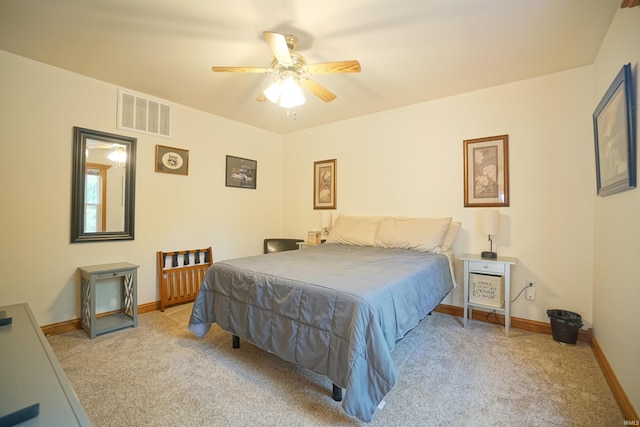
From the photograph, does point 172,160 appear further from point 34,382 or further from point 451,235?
point 451,235

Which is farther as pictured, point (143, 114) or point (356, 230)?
point (356, 230)

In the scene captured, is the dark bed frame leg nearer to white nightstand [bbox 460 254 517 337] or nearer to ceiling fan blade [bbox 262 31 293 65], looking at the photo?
white nightstand [bbox 460 254 517 337]

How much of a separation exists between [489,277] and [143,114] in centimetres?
411

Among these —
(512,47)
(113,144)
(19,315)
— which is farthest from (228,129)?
(512,47)

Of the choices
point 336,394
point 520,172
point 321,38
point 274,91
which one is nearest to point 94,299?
point 336,394

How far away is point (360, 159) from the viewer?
3914 millimetres

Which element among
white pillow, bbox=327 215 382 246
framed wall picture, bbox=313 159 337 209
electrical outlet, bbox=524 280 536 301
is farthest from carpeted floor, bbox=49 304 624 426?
framed wall picture, bbox=313 159 337 209

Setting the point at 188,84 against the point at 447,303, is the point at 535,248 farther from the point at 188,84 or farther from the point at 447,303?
the point at 188,84

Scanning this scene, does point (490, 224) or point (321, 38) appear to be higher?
point (321, 38)

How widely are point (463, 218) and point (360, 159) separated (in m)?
1.55

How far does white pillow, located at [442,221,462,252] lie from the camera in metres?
2.99

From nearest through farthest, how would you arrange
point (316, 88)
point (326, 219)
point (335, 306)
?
point (335, 306), point (316, 88), point (326, 219)

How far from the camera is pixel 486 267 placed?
8.75 ft

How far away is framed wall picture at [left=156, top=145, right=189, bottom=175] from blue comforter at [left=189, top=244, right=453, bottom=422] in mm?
1763
